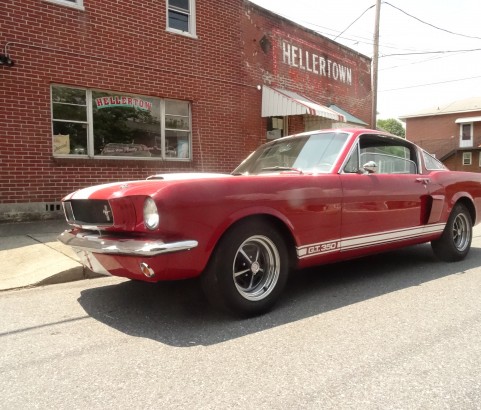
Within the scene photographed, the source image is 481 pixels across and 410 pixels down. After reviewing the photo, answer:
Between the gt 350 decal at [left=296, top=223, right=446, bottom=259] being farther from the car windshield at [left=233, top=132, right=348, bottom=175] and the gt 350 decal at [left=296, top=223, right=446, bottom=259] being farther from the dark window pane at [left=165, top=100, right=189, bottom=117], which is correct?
the dark window pane at [left=165, top=100, right=189, bottom=117]

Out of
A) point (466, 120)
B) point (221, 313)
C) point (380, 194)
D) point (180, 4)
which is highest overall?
point (466, 120)

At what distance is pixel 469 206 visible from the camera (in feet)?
19.3

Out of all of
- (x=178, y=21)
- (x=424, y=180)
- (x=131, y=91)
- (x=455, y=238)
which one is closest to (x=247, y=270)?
(x=424, y=180)

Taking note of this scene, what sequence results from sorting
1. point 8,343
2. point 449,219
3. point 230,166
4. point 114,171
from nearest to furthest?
point 8,343
point 449,219
point 114,171
point 230,166

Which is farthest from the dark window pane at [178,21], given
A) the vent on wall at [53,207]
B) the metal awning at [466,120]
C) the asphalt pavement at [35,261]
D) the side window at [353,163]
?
the metal awning at [466,120]

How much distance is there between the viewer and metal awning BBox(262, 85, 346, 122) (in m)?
11.0

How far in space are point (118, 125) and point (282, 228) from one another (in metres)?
6.12

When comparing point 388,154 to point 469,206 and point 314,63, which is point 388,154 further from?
→ point 314,63

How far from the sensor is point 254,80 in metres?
11.4

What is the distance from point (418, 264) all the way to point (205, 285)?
3.35m

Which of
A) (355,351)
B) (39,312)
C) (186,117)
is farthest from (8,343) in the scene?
(186,117)

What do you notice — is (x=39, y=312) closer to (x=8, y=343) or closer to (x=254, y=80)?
(x=8, y=343)

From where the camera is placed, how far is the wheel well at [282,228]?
11.3ft

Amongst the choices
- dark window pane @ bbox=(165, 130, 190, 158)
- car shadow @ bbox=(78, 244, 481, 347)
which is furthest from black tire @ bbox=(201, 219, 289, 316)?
dark window pane @ bbox=(165, 130, 190, 158)
